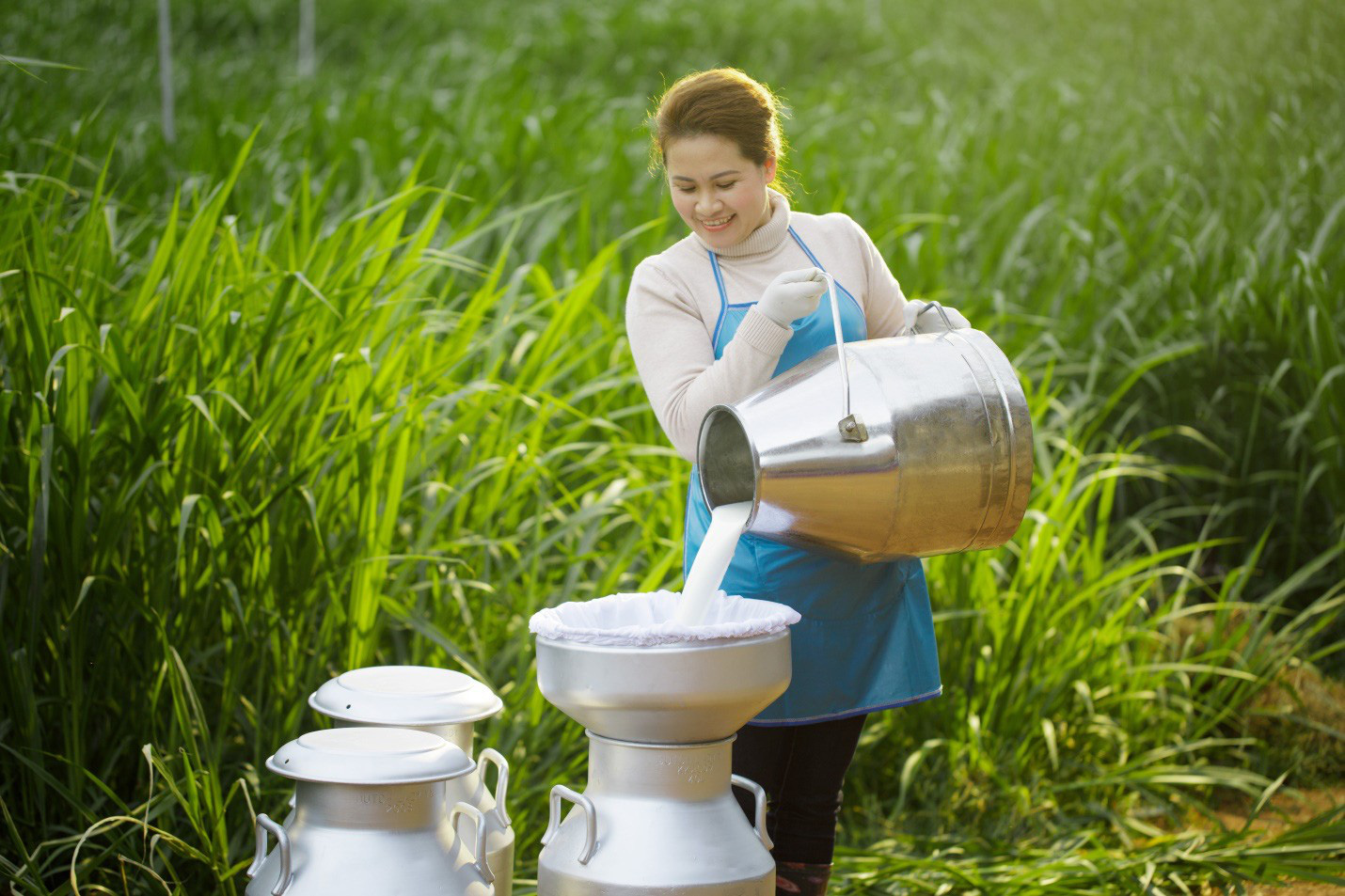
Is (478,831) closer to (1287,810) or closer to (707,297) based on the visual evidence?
(707,297)

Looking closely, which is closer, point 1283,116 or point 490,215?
point 490,215

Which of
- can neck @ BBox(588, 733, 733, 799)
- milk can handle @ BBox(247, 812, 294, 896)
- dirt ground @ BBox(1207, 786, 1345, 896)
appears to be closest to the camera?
milk can handle @ BBox(247, 812, 294, 896)

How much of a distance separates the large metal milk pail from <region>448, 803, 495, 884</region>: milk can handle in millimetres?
502

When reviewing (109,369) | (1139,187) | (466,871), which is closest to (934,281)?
(1139,187)

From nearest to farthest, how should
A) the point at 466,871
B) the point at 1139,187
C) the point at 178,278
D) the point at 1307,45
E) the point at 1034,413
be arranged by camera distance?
the point at 466,871 < the point at 178,278 < the point at 1034,413 < the point at 1139,187 < the point at 1307,45

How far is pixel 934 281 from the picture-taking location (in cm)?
426

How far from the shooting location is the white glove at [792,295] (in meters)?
1.74

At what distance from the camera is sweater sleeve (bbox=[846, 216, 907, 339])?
6.86 ft

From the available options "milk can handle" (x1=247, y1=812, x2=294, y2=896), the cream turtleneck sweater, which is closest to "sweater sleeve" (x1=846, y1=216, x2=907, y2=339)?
the cream turtleneck sweater

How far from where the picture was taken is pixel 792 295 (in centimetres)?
174

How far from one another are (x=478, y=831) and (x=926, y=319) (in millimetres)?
953

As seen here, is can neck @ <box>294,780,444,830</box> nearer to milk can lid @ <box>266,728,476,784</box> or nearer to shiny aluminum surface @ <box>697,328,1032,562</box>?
milk can lid @ <box>266,728,476,784</box>

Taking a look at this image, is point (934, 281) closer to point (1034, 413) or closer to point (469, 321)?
point (1034, 413)

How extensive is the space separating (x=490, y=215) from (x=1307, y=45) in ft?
12.7
